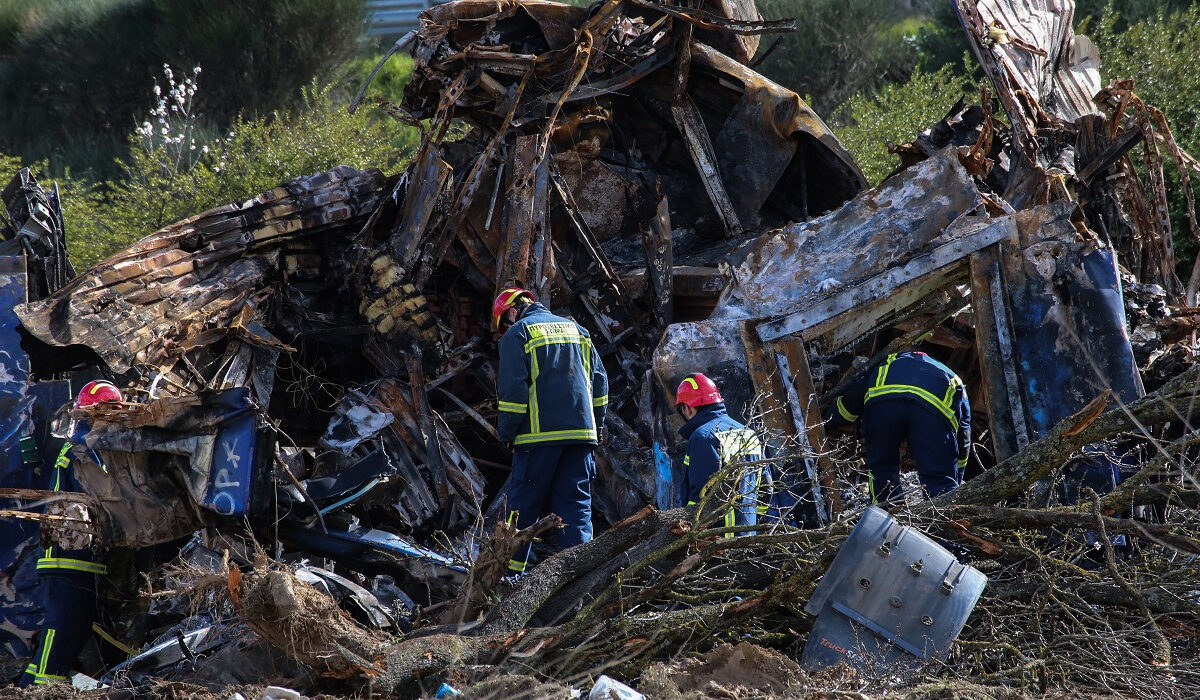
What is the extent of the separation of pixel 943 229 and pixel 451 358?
10.4 feet

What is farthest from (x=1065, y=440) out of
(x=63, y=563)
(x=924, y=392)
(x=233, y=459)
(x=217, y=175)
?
(x=217, y=175)

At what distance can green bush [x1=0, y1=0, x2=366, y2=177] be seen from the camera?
18.7m

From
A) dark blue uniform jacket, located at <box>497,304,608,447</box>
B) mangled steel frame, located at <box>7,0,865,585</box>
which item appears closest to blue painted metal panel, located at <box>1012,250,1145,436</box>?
mangled steel frame, located at <box>7,0,865,585</box>

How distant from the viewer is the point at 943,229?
17.2 feet

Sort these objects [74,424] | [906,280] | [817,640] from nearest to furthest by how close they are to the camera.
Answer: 1. [817,640]
2. [906,280]
3. [74,424]

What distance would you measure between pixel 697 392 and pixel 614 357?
7.02ft

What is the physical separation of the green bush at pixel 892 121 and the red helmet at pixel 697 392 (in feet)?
23.1

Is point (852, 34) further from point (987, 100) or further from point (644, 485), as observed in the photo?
point (644, 485)

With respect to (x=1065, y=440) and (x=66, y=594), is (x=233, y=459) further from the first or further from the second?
(x=1065, y=440)

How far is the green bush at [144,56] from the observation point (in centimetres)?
1866

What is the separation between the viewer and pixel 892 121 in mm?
12078

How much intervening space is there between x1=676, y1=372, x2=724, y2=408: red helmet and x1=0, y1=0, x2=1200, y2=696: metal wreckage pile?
27cm

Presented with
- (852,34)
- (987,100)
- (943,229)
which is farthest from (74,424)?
(852,34)

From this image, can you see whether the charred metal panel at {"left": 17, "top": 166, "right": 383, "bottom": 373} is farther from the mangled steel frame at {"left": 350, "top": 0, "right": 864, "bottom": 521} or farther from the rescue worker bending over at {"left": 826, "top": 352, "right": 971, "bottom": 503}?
the rescue worker bending over at {"left": 826, "top": 352, "right": 971, "bottom": 503}
